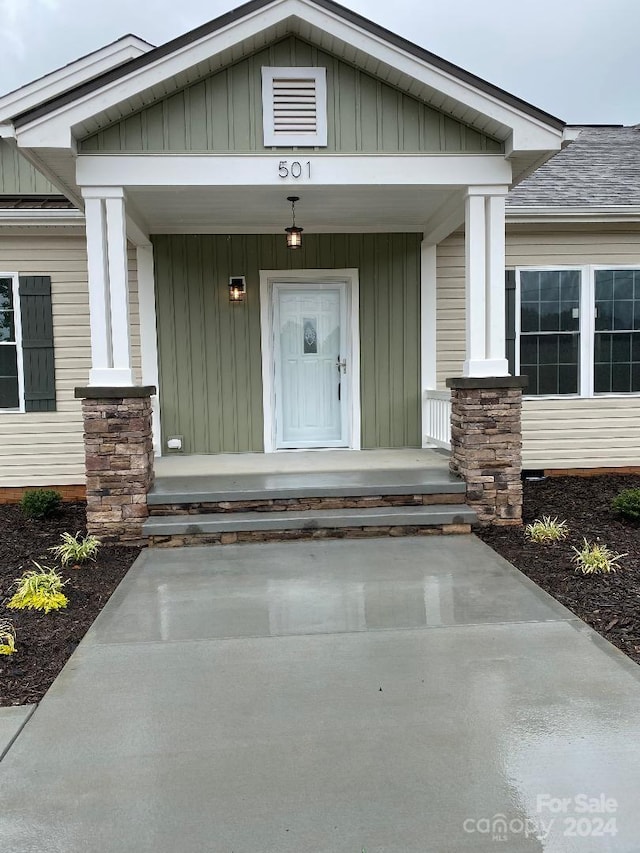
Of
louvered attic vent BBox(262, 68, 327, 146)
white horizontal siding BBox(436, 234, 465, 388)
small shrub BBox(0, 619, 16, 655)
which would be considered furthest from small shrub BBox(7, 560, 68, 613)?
white horizontal siding BBox(436, 234, 465, 388)

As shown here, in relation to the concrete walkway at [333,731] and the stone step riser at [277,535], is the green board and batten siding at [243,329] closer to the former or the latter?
the stone step riser at [277,535]

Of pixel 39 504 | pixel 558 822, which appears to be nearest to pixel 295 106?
pixel 39 504

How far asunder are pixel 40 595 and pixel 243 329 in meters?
4.24

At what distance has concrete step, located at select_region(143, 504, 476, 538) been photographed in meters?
5.29

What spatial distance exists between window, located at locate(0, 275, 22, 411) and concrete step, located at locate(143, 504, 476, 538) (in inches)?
124

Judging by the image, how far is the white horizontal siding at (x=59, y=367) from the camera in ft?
24.1

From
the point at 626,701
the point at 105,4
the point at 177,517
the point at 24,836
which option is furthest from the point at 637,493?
the point at 105,4

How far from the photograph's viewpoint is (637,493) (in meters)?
5.74

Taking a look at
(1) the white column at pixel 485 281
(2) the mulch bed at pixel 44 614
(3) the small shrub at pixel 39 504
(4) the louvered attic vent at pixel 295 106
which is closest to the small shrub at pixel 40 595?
(2) the mulch bed at pixel 44 614

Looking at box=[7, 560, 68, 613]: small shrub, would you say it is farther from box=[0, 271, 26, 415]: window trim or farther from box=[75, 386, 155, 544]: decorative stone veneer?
box=[0, 271, 26, 415]: window trim

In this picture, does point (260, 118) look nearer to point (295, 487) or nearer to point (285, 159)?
point (285, 159)

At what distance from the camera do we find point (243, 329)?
24.7 ft

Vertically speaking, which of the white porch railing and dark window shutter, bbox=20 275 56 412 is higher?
dark window shutter, bbox=20 275 56 412

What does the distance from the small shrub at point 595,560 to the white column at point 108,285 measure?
386 centimetres
